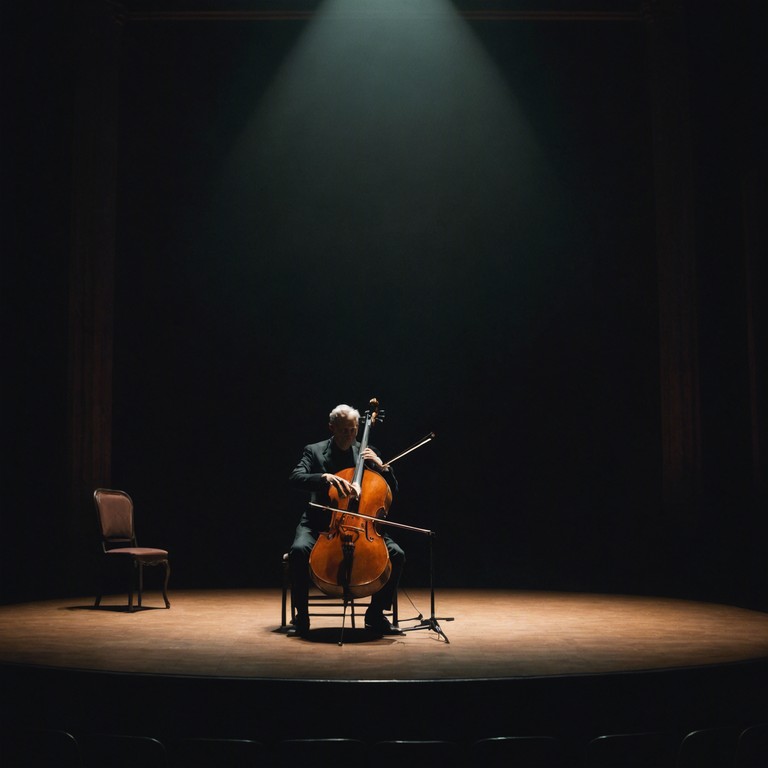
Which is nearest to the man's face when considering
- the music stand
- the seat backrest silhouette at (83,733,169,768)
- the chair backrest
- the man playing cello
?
the man playing cello

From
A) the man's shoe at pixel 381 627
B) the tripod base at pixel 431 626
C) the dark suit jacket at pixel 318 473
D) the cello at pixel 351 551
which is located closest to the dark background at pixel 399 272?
the tripod base at pixel 431 626

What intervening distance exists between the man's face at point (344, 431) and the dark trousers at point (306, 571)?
436 mm

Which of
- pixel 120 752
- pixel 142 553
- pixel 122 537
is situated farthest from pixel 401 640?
pixel 122 537

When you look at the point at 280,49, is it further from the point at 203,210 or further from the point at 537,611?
the point at 537,611

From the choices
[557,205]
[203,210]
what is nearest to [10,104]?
[203,210]

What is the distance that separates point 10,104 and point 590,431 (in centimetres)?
447

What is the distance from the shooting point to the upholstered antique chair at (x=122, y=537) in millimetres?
5410

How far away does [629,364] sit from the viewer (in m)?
6.70

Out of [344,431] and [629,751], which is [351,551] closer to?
[344,431]

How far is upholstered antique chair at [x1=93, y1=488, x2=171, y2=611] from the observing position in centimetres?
541

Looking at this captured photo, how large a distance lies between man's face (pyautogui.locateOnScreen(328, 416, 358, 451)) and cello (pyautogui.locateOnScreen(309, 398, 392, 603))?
0.46 meters

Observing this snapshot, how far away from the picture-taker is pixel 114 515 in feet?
19.0

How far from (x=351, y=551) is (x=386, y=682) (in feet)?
2.97

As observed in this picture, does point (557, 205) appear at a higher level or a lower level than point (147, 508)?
higher
